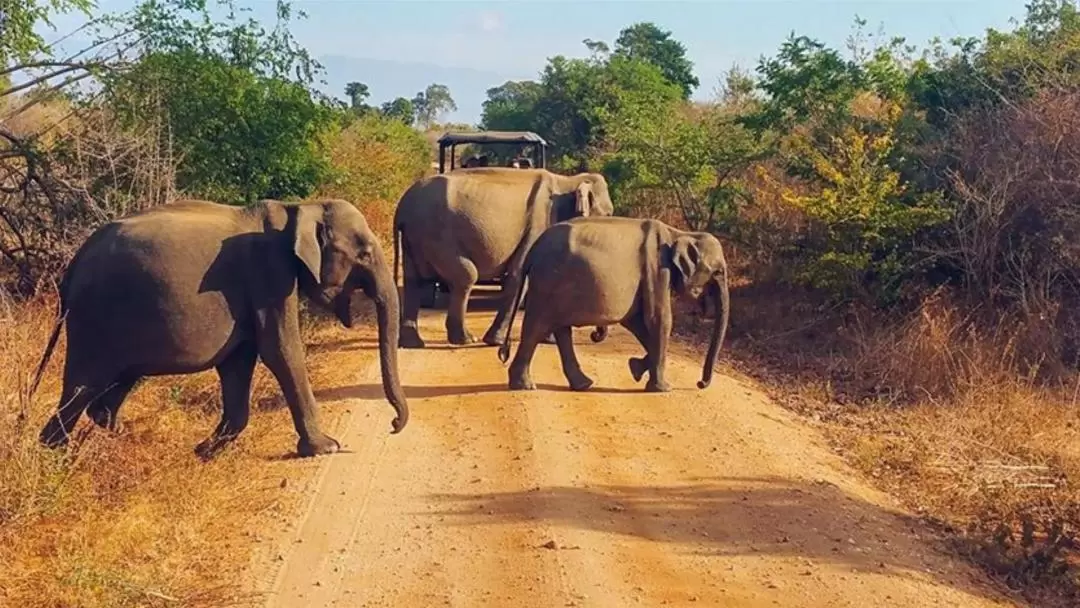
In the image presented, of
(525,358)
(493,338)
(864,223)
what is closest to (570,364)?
(525,358)

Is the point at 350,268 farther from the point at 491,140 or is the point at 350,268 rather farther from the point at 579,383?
the point at 491,140

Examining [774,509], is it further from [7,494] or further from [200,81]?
[200,81]

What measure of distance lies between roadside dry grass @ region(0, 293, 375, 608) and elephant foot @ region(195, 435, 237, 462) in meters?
0.07

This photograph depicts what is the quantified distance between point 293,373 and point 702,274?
459 cm

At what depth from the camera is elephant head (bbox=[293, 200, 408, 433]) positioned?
941cm

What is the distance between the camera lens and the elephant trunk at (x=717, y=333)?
12180 mm

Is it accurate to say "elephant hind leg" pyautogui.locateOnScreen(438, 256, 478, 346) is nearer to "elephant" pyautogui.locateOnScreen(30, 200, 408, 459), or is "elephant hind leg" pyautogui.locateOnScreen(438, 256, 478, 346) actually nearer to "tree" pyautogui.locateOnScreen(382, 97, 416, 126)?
"elephant" pyautogui.locateOnScreen(30, 200, 408, 459)

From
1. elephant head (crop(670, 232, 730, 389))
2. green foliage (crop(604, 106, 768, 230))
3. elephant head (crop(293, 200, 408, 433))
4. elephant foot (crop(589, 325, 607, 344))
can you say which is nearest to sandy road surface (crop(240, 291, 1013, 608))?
elephant head (crop(670, 232, 730, 389))

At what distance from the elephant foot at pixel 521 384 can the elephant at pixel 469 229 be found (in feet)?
5.68

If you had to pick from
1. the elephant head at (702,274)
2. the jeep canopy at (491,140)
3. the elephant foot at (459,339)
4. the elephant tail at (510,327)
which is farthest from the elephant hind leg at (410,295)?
the jeep canopy at (491,140)

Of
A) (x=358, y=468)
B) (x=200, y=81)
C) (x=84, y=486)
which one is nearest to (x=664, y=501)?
(x=358, y=468)

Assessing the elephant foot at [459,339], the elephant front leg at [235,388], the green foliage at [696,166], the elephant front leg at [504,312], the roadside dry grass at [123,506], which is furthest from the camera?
the green foliage at [696,166]

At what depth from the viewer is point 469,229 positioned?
14023 mm

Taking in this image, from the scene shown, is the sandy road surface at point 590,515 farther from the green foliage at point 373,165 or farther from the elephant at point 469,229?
the green foliage at point 373,165
